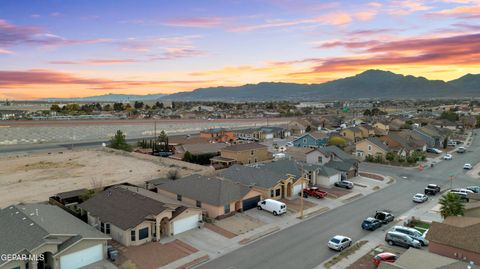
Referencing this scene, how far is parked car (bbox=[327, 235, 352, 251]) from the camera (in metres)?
25.5

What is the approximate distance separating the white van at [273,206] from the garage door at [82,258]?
1519 centimetres

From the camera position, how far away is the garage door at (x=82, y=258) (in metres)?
22.7

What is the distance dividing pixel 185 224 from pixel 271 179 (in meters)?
12.3

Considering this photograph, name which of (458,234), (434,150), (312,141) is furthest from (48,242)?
(434,150)

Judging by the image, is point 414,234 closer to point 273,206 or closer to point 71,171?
point 273,206

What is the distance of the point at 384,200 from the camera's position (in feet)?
125

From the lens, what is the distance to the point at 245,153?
59.0m

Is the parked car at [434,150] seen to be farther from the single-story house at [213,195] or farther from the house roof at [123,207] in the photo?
the house roof at [123,207]

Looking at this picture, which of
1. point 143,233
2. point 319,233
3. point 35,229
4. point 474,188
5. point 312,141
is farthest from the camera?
point 312,141

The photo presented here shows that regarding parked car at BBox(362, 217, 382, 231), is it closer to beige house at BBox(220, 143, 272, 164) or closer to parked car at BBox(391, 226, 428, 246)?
parked car at BBox(391, 226, 428, 246)

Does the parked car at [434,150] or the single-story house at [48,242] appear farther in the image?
the parked car at [434,150]

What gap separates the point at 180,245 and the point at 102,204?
338 inches

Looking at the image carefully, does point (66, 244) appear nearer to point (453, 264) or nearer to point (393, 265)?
point (393, 265)

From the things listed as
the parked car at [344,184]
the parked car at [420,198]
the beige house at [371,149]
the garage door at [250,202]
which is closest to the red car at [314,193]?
the parked car at [344,184]
